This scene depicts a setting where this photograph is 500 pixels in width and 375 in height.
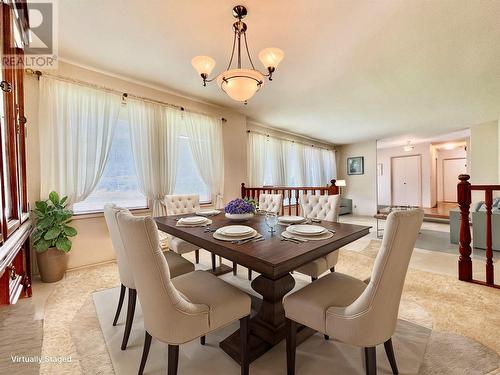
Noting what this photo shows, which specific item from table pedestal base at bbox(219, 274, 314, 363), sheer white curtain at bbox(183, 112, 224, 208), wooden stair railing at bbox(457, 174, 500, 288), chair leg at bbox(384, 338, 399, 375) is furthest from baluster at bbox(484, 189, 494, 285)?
sheer white curtain at bbox(183, 112, 224, 208)

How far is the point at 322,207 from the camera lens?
99.3 inches

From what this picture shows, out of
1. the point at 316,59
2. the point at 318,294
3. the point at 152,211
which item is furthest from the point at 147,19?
the point at 318,294

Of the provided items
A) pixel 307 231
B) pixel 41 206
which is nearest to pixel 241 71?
pixel 307 231

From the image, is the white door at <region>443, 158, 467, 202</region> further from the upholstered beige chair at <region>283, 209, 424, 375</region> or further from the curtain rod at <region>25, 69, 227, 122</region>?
the upholstered beige chair at <region>283, 209, 424, 375</region>

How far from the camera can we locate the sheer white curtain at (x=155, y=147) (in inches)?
129

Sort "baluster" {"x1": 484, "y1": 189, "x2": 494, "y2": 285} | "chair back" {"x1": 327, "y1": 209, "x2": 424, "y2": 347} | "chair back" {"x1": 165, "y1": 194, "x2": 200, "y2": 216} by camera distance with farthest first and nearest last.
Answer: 1. "chair back" {"x1": 165, "y1": 194, "x2": 200, "y2": 216}
2. "baluster" {"x1": 484, "y1": 189, "x2": 494, "y2": 285}
3. "chair back" {"x1": 327, "y1": 209, "x2": 424, "y2": 347}

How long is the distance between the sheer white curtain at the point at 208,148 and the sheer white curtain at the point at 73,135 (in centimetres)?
117

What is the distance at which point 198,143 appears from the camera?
3.97 m

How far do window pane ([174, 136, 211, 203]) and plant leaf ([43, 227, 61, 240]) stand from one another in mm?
1616

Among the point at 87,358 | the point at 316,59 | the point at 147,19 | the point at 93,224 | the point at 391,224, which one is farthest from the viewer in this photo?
the point at 93,224

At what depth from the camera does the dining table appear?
1149 mm

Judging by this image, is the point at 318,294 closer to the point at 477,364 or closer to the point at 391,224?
the point at 391,224

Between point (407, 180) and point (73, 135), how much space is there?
33.0 feet

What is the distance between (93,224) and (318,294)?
9.81ft
